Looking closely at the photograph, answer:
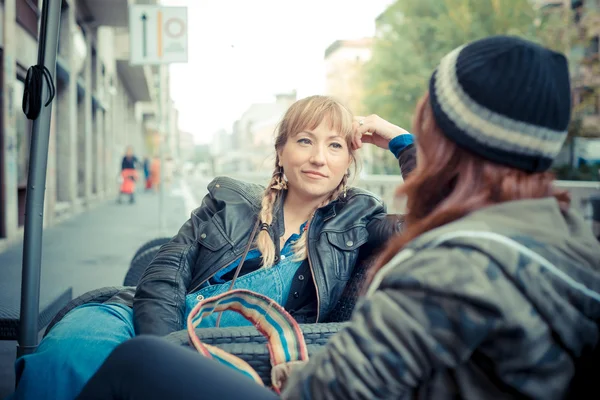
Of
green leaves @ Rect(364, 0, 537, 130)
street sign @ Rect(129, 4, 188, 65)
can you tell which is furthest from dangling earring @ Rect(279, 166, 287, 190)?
green leaves @ Rect(364, 0, 537, 130)

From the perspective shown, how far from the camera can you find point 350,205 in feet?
8.13

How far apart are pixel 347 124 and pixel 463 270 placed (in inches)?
59.5

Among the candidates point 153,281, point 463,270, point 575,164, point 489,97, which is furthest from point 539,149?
point 575,164

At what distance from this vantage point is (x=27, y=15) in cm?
919

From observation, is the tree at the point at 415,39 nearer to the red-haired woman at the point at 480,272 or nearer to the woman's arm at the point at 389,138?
the woman's arm at the point at 389,138

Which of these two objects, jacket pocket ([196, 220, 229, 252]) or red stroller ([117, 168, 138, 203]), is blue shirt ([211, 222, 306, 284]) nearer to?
jacket pocket ([196, 220, 229, 252])

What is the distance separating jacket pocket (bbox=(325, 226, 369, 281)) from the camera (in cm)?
234

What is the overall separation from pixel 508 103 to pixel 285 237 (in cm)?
143

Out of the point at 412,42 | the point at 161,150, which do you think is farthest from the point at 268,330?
the point at 412,42

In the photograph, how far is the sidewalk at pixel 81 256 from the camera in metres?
3.45

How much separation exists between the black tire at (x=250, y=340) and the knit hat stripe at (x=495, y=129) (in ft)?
2.76

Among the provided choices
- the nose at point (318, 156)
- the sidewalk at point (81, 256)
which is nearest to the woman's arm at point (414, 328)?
the nose at point (318, 156)

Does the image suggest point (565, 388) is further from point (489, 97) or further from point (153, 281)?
point (153, 281)

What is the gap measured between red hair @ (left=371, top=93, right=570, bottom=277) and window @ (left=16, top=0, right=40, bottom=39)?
860 cm
